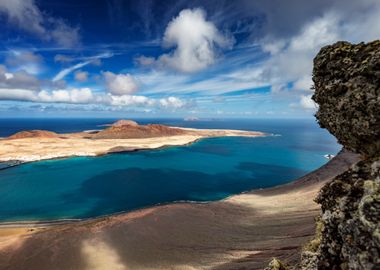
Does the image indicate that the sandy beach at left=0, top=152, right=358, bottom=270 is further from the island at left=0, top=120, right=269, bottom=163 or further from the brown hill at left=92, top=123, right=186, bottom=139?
the brown hill at left=92, top=123, right=186, bottom=139

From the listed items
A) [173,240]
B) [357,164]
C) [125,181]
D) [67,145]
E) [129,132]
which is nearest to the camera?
[357,164]

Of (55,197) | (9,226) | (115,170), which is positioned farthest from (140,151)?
(9,226)

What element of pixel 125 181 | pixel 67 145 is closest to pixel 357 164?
pixel 125 181

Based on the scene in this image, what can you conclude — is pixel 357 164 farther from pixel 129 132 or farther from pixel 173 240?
pixel 129 132

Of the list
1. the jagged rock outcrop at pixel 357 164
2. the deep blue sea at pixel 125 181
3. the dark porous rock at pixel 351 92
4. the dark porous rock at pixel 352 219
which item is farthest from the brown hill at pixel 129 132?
the dark porous rock at pixel 352 219

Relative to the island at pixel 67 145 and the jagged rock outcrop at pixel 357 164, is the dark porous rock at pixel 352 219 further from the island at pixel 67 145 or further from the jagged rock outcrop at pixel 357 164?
the island at pixel 67 145
